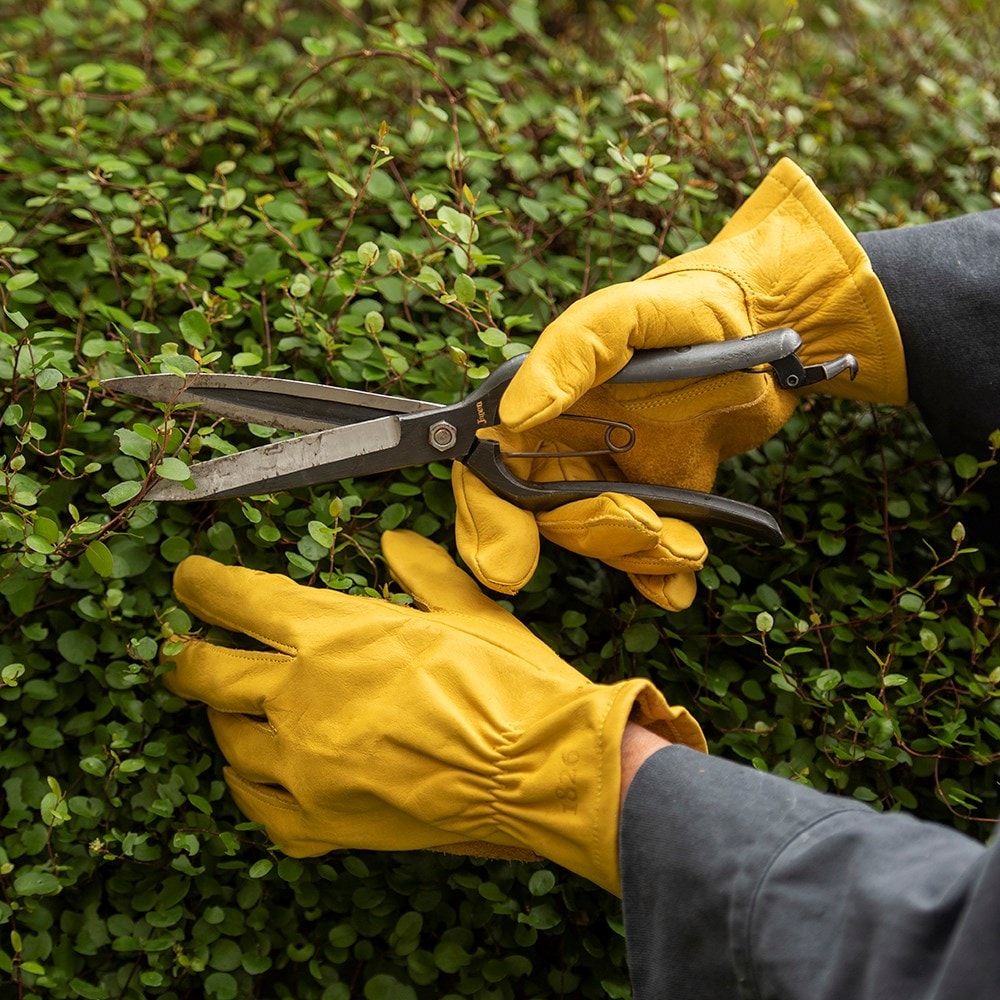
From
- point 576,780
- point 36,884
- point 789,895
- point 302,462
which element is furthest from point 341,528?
point 789,895

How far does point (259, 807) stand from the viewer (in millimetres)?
1237

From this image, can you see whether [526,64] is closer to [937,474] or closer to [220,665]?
[937,474]

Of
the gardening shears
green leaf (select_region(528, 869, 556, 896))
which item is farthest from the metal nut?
green leaf (select_region(528, 869, 556, 896))

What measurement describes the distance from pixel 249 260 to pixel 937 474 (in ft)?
3.45

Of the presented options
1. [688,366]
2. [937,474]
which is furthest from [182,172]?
[937,474]

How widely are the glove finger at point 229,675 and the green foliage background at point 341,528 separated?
47mm

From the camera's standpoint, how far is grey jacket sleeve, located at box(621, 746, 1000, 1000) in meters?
0.81

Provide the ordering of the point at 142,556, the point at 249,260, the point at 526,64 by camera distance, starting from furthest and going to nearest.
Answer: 1. the point at 526,64
2. the point at 249,260
3. the point at 142,556

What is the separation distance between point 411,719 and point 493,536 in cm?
23

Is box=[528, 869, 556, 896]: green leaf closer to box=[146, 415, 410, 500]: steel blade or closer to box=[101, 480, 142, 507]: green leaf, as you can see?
box=[146, 415, 410, 500]: steel blade

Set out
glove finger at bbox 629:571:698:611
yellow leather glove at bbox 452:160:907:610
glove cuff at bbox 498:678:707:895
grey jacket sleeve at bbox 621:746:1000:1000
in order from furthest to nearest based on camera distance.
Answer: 1. glove finger at bbox 629:571:698:611
2. yellow leather glove at bbox 452:160:907:610
3. glove cuff at bbox 498:678:707:895
4. grey jacket sleeve at bbox 621:746:1000:1000

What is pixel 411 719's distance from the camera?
1.12m

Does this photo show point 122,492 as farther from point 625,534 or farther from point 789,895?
point 789,895

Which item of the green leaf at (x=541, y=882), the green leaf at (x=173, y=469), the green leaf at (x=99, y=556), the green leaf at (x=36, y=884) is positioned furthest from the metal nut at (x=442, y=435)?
the green leaf at (x=36, y=884)
